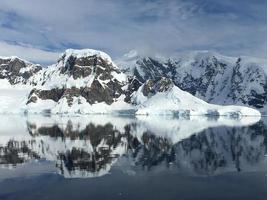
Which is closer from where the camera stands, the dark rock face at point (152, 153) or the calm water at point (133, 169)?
the calm water at point (133, 169)

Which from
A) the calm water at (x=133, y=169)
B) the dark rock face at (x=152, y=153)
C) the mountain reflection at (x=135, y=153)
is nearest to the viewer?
the calm water at (x=133, y=169)

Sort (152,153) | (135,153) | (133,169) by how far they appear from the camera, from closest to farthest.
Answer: (133,169), (152,153), (135,153)

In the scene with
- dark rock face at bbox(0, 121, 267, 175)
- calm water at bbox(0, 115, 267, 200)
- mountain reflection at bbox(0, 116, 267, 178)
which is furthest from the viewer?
dark rock face at bbox(0, 121, 267, 175)

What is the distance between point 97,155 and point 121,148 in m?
10.2

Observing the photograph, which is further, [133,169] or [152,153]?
[152,153]

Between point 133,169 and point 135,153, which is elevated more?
point 135,153

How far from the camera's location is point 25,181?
49000 millimetres

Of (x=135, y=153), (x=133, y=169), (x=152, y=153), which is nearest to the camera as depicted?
(x=133, y=169)

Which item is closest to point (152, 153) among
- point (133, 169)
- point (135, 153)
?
point (135, 153)

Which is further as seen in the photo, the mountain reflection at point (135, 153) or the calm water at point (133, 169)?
the mountain reflection at point (135, 153)

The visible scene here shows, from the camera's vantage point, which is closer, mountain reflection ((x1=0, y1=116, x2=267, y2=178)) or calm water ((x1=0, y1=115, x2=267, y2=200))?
Answer: calm water ((x1=0, y1=115, x2=267, y2=200))

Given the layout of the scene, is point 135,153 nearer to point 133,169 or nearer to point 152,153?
point 152,153

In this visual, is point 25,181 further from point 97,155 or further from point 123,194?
point 97,155

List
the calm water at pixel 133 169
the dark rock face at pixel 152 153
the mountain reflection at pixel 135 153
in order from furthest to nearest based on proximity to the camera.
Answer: the dark rock face at pixel 152 153 → the mountain reflection at pixel 135 153 → the calm water at pixel 133 169
